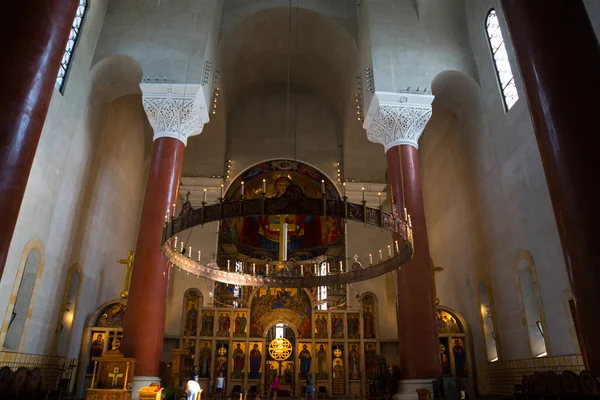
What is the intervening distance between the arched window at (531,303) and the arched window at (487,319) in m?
1.51

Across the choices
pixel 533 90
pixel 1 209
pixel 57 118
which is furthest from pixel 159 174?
pixel 533 90

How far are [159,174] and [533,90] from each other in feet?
31.2

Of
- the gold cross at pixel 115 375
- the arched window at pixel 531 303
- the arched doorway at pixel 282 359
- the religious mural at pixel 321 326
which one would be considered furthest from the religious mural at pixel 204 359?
the arched window at pixel 531 303

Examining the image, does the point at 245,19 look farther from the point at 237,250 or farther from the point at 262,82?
the point at 237,250

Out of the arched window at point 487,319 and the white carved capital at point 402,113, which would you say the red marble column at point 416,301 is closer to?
the white carved capital at point 402,113

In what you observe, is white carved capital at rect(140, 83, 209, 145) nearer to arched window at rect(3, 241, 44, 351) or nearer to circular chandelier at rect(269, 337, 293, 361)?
arched window at rect(3, 241, 44, 351)

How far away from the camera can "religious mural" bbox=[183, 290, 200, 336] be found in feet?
48.2

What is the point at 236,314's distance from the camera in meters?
14.9

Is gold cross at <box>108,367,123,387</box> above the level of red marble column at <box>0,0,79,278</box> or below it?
below

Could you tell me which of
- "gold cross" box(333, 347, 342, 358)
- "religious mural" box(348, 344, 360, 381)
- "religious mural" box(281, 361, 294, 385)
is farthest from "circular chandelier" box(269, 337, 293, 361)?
"religious mural" box(348, 344, 360, 381)

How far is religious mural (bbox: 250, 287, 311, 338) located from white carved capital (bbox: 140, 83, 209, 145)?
643 centimetres

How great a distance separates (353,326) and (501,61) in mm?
9349

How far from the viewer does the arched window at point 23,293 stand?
1007 cm

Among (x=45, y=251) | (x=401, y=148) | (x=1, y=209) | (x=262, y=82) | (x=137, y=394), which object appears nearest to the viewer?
(x=1, y=209)
